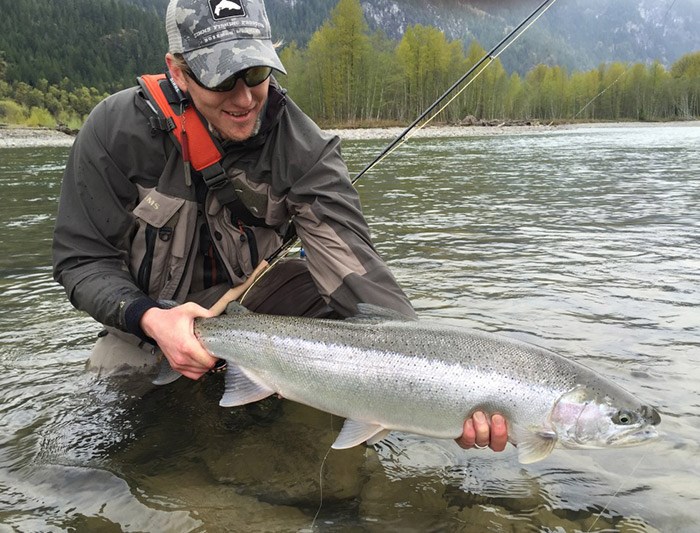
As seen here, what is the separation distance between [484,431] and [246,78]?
1935mm

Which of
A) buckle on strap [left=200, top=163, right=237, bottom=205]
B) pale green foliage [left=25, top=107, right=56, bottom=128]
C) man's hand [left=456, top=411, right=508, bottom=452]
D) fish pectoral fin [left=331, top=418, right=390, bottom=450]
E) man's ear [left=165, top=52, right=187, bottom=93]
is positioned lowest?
fish pectoral fin [left=331, top=418, right=390, bottom=450]

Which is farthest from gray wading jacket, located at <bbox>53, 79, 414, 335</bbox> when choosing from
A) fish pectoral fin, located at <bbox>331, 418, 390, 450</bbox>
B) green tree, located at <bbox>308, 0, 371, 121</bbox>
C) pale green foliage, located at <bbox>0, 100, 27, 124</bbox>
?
pale green foliage, located at <bbox>0, 100, 27, 124</bbox>

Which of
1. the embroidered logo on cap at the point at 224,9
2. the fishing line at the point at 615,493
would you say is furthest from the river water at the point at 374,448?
the embroidered logo on cap at the point at 224,9

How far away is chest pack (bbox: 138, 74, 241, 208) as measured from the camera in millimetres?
3264

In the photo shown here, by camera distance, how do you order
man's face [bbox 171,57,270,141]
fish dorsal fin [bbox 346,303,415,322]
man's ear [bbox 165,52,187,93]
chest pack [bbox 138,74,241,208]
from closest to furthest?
fish dorsal fin [bbox 346,303,415,322] → man's face [bbox 171,57,270,141] → man's ear [bbox 165,52,187,93] → chest pack [bbox 138,74,241,208]

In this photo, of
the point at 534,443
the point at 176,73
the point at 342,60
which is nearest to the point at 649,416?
the point at 534,443

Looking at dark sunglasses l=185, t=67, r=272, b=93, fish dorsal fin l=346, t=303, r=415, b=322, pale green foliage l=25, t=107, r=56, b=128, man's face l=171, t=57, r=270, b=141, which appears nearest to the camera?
fish dorsal fin l=346, t=303, r=415, b=322

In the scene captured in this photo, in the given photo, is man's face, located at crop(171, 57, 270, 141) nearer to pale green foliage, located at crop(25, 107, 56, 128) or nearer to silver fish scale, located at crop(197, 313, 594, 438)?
silver fish scale, located at crop(197, 313, 594, 438)

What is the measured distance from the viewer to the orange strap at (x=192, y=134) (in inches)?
129

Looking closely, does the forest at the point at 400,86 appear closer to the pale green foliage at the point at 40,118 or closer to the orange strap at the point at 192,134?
the pale green foliage at the point at 40,118

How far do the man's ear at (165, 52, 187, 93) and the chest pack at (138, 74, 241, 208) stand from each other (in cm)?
4

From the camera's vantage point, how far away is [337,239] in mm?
3184

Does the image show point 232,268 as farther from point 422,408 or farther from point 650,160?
point 650,160

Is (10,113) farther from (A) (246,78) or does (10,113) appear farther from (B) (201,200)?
(A) (246,78)
